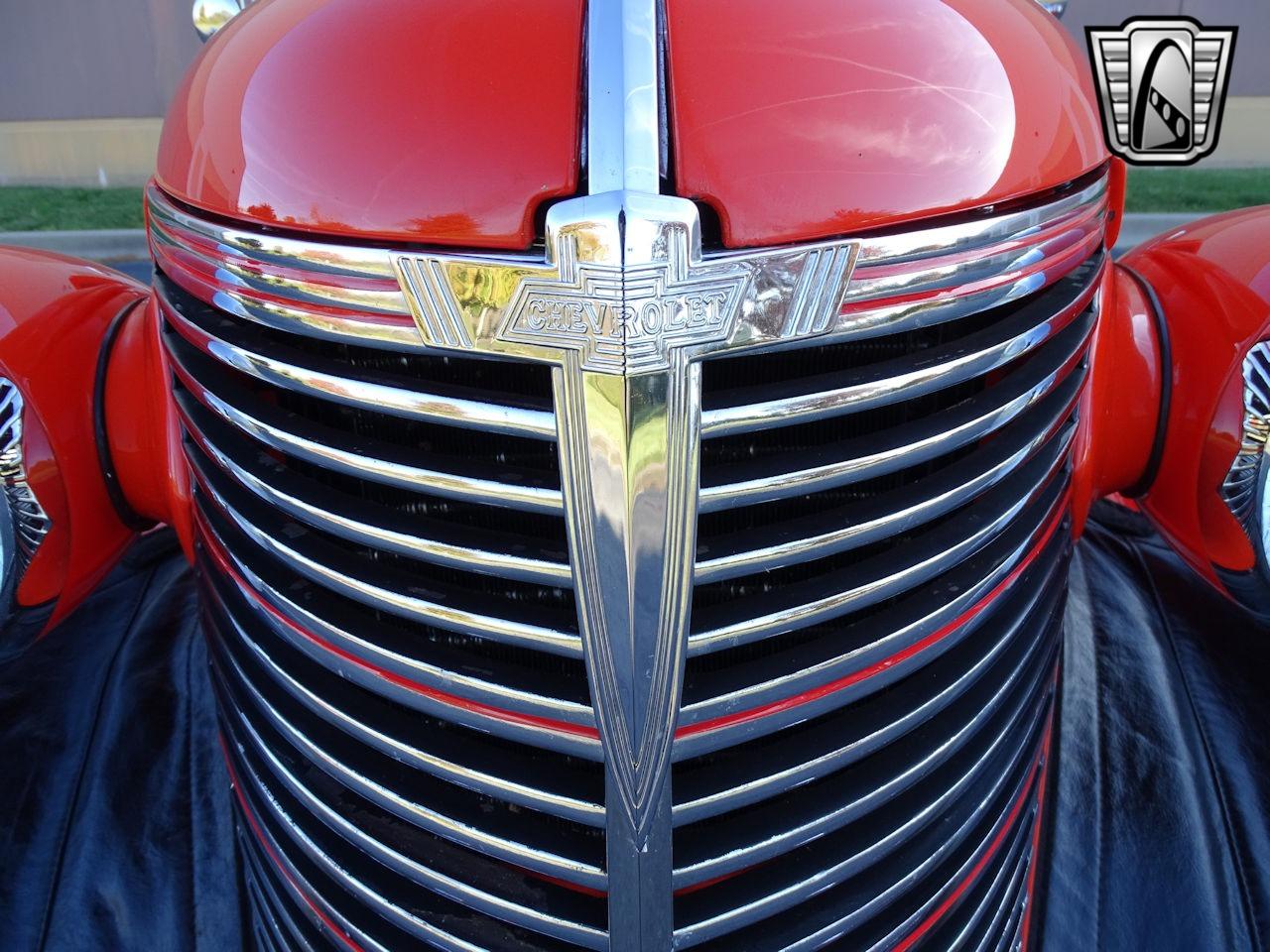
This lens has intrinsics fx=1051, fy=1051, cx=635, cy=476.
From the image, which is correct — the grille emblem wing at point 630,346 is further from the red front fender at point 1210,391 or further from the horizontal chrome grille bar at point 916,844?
the red front fender at point 1210,391

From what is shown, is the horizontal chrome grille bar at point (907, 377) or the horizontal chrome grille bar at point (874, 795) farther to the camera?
the horizontal chrome grille bar at point (874, 795)

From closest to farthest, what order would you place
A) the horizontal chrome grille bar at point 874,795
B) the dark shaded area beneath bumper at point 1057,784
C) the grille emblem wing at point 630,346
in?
the grille emblem wing at point 630,346, the horizontal chrome grille bar at point 874,795, the dark shaded area beneath bumper at point 1057,784

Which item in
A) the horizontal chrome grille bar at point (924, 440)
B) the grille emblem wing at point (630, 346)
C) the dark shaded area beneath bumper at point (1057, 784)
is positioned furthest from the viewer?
the dark shaded area beneath bumper at point (1057, 784)

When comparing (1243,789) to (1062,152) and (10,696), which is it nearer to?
(1062,152)

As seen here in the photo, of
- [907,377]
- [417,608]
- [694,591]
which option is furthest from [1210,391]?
[417,608]

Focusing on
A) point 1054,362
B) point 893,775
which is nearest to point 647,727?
point 893,775

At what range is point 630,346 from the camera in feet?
3.35

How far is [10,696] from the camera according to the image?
6.16 feet

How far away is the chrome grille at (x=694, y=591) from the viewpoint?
115 cm

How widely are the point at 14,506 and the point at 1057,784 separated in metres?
1.68

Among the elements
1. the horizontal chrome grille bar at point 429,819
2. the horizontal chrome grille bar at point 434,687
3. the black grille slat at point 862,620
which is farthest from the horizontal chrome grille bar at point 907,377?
the horizontal chrome grille bar at point 429,819

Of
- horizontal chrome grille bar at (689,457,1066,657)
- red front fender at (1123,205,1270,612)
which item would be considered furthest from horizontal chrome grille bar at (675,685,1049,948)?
red front fender at (1123,205,1270,612)

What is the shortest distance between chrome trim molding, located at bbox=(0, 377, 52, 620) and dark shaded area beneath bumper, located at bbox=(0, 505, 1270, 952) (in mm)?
324

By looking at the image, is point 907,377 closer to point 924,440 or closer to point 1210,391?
point 924,440
